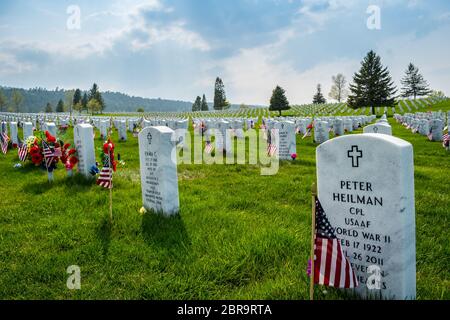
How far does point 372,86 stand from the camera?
5319 cm

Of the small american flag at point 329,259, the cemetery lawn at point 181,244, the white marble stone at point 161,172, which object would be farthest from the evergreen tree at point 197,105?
the small american flag at point 329,259

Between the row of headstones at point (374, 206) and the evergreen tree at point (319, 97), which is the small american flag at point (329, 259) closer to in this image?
the row of headstones at point (374, 206)

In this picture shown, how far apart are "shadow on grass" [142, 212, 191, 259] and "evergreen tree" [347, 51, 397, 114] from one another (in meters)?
54.5

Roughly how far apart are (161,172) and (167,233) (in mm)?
1224

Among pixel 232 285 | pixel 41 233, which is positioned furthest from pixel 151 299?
pixel 41 233

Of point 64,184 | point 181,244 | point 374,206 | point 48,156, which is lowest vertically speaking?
point 181,244

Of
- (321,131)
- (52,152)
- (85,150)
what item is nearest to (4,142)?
(52,152)

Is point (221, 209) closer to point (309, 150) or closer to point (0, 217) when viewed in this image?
point (0, 217)

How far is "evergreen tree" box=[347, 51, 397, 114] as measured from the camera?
174 ft

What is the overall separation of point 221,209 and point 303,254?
211 centimetres

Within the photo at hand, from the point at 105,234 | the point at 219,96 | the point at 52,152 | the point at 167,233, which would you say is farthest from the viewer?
the point at 219,96

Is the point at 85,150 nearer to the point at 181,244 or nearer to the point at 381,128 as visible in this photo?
the point at 181,244

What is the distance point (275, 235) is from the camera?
4234 millimetres

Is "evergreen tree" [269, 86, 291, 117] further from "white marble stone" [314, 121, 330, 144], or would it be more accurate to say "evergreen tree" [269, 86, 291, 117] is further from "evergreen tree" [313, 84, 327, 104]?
"white marble stone" [314, 121, 330, 144]
